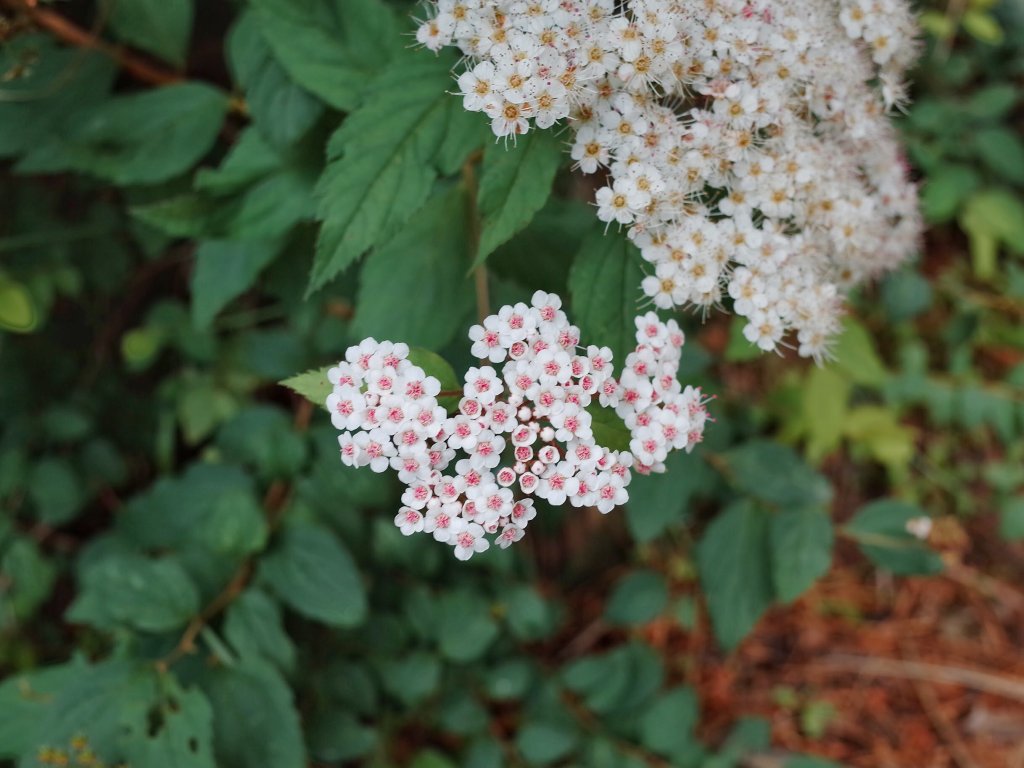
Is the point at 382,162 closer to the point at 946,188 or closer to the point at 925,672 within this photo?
the point at 946,188

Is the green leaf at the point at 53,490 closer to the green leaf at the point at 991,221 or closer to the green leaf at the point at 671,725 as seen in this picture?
the green leaf at the point at 671,725

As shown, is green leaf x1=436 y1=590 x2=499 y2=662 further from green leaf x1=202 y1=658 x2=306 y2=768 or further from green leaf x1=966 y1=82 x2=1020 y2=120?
green leaf x1=966 y1=82 x2=1020 y2=120

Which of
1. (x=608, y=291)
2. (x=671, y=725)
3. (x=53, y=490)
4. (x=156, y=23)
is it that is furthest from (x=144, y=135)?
(x=671, y=725)

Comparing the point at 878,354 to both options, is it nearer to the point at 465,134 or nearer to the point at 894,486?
the point at 894,486

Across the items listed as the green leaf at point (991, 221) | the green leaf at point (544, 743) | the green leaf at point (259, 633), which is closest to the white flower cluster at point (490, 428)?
the green leaf at point (259, 633)

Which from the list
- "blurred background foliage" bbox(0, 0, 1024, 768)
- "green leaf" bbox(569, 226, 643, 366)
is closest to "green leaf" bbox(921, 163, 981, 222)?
"blurred background foliage" bbox(0, 0, 1024, 768)

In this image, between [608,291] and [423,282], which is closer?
[608,291]
